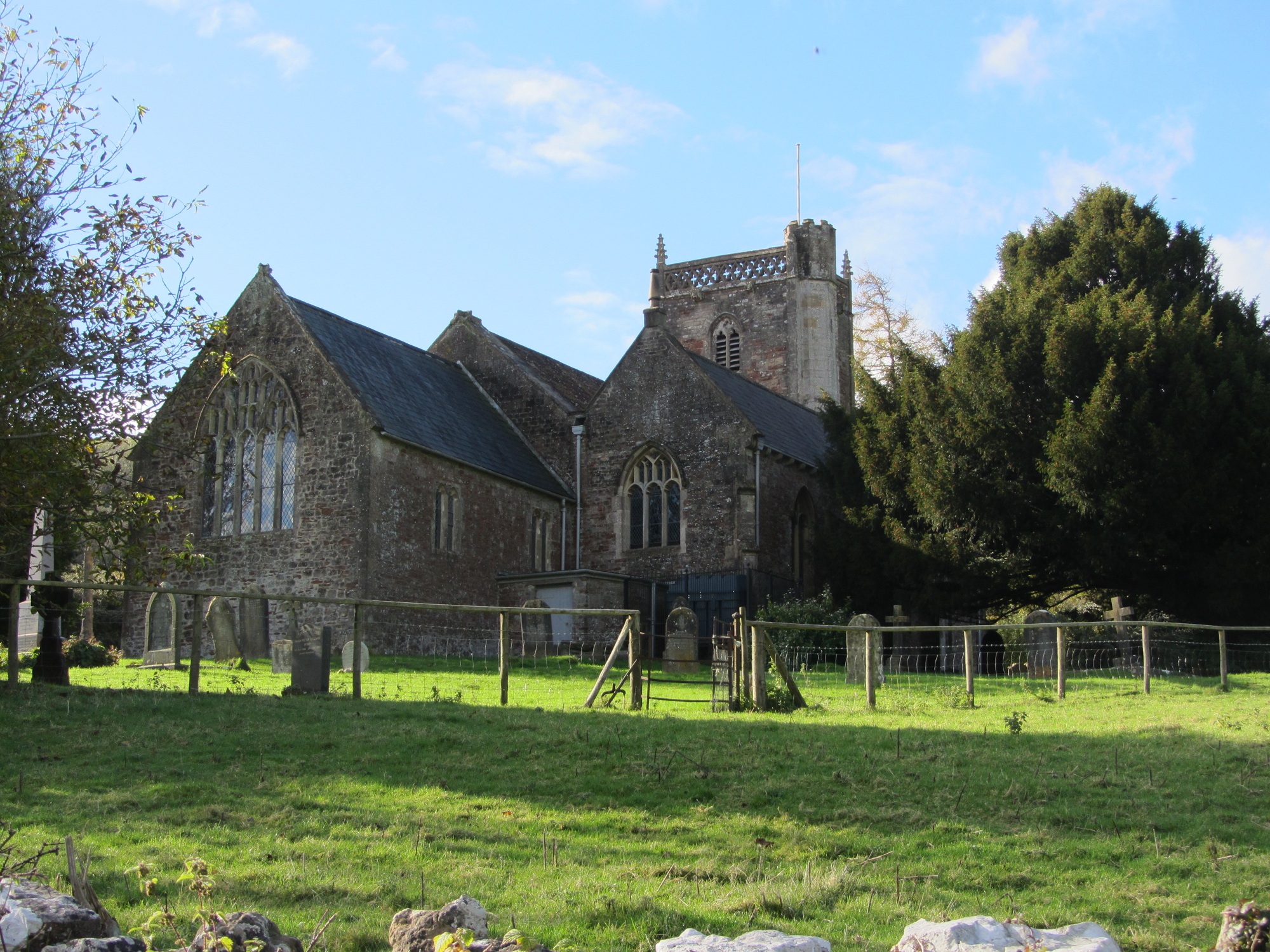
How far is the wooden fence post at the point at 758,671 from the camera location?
15.7 metres

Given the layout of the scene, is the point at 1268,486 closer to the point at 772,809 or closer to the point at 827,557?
the point at 827,557

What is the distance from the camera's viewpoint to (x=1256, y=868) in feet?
28.0

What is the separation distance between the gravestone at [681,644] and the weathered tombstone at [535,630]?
3186mm

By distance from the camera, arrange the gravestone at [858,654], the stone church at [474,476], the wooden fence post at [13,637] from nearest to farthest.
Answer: the wooden fence post at [13,637] → the gravestone at [858,654] → the stone church at [474,476]

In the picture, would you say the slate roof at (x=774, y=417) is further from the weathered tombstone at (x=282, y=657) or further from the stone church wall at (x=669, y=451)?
the weathered tombstone at (x=282, y=657)

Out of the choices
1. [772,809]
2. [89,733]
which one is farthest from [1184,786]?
[89,733]

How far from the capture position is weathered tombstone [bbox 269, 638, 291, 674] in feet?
67.4

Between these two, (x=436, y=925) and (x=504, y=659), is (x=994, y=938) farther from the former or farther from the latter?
(x=504, y=659)

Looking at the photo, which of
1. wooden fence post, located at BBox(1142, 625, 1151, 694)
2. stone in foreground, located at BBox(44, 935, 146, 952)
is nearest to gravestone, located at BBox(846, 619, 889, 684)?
wooden fence post, located at BBox(1142, 625, 1151, 694)

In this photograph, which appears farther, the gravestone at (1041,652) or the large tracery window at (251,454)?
the large tracery window at (251,454)

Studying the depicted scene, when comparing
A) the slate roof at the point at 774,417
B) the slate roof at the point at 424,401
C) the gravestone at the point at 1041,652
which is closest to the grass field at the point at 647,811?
the gravestone at the point at 1041,652

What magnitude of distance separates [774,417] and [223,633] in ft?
60.5

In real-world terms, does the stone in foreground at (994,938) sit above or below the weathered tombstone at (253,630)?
below

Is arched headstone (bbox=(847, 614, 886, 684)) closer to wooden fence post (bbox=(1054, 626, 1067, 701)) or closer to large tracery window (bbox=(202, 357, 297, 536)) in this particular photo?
wooden fence post (bbox=(1054, 626, 1067, 701))
